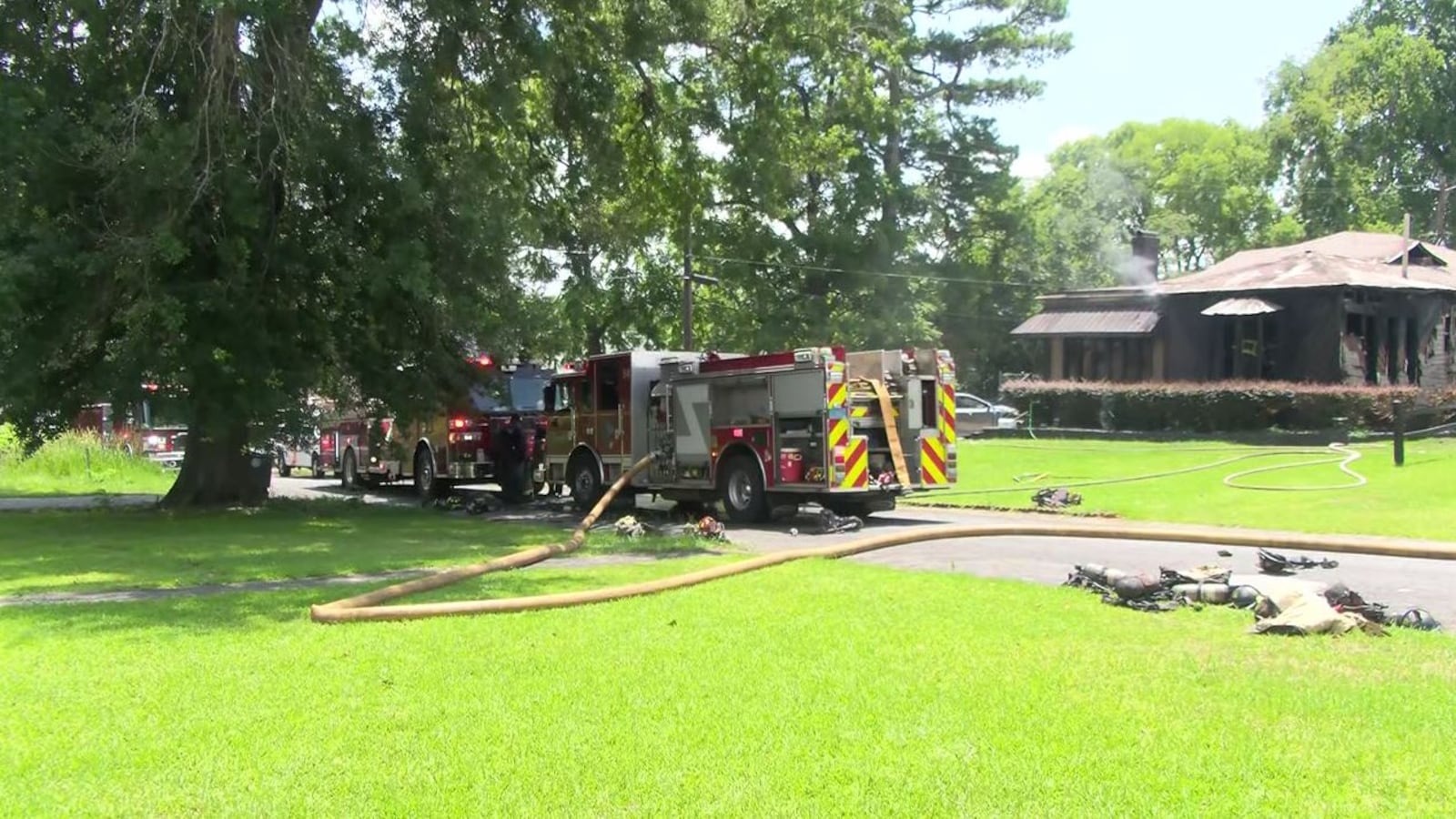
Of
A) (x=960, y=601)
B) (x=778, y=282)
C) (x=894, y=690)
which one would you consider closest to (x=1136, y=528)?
(x=960, y=601)

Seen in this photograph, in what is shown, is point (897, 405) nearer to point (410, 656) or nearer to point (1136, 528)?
point (1136, 528)

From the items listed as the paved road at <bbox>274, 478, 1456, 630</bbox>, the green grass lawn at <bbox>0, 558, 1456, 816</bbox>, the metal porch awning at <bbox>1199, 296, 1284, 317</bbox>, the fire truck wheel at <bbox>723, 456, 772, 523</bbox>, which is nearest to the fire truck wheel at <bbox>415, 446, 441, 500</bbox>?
the fire truck wheel at <bbox>723, 456, 772, 523</bbox>

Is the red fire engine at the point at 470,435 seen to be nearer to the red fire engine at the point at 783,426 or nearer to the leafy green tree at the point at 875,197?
the red fire engine at the point at 783,426

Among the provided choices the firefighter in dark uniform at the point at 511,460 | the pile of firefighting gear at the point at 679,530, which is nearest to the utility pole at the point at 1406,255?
the firefighter in dark uniform at the point at 511,460

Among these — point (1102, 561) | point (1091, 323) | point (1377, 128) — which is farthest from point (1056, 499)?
point (1377, 128)

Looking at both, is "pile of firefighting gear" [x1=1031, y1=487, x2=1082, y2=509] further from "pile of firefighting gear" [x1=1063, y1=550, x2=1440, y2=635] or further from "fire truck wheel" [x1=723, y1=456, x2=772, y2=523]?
"pile of firefighting gear" [x1=1063, y1=550, x2=1440, y2=635]

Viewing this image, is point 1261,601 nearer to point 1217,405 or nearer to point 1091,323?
point 1217,405

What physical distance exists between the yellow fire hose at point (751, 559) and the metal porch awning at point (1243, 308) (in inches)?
669

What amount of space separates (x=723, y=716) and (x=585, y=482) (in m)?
15.9

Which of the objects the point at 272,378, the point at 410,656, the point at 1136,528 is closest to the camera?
the point at 410,656

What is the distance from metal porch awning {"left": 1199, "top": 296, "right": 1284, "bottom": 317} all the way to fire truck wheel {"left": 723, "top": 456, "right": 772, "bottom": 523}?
1822 cm

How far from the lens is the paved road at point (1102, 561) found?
33.4 ft

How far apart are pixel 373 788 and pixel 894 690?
102 inches

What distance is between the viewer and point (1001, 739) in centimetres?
498
